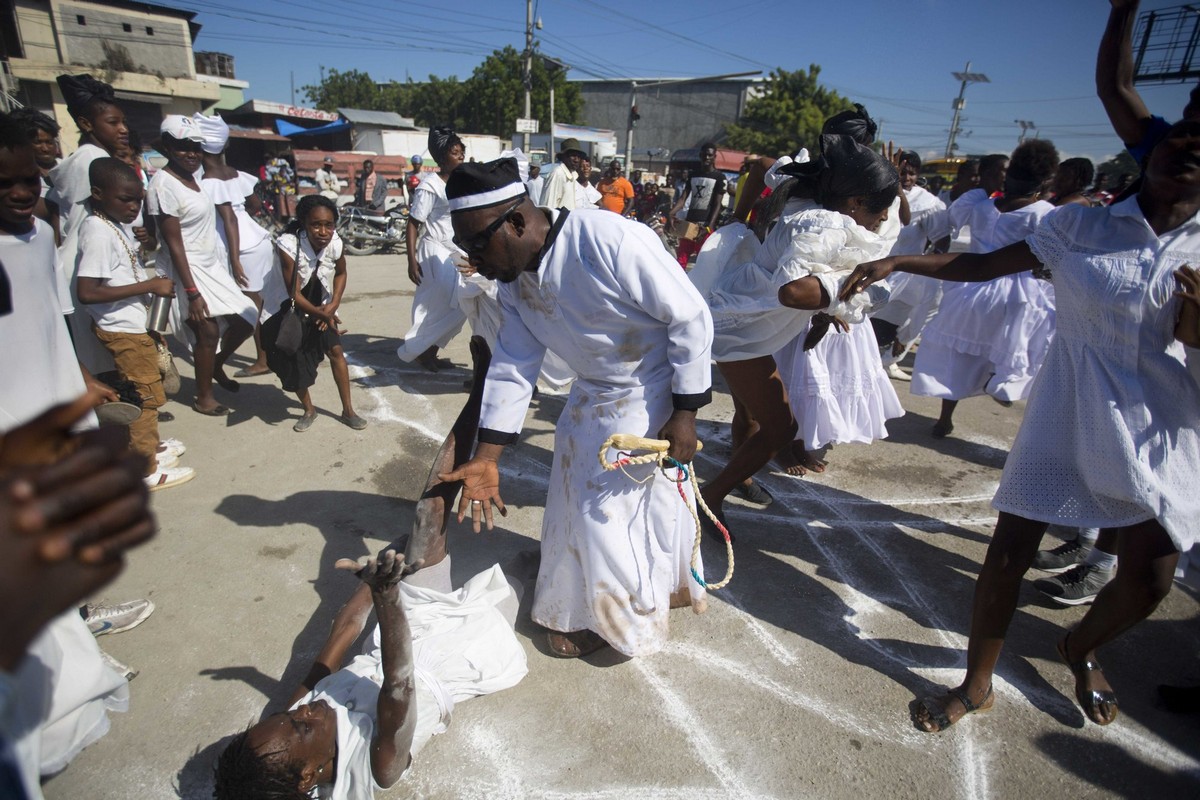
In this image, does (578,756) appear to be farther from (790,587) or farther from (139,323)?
(139,323)

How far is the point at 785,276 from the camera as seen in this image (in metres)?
2.82

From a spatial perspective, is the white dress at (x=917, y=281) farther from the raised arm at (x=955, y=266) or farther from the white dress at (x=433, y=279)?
the white dress at (x=433, y=279)

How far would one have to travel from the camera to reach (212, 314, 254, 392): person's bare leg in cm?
528

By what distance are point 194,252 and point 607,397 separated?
13.1 ft

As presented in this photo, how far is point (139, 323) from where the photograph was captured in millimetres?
3865

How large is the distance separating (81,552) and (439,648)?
5.85 ft

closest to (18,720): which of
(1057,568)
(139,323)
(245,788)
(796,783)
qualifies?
(245,788)

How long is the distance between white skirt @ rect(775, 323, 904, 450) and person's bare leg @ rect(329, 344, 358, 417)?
3152 mm

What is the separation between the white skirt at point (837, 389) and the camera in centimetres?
399

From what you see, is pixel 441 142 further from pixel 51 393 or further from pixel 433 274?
pixel 51 393

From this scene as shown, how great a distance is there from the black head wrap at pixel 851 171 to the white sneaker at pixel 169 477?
13.0ft

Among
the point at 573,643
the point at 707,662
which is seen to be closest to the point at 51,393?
the point at 573,643

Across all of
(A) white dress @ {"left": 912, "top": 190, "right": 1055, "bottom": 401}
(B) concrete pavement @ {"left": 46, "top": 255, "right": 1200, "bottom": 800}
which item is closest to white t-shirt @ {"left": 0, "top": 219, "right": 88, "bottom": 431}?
(B) concrete pavement @ {"left": 46, "top": 255, "right": 1200, "bottom": 800}

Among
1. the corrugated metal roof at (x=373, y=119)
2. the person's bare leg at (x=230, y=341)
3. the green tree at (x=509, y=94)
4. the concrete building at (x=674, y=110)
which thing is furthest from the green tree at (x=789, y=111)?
the person's bare leg at (x=230, y=341)
